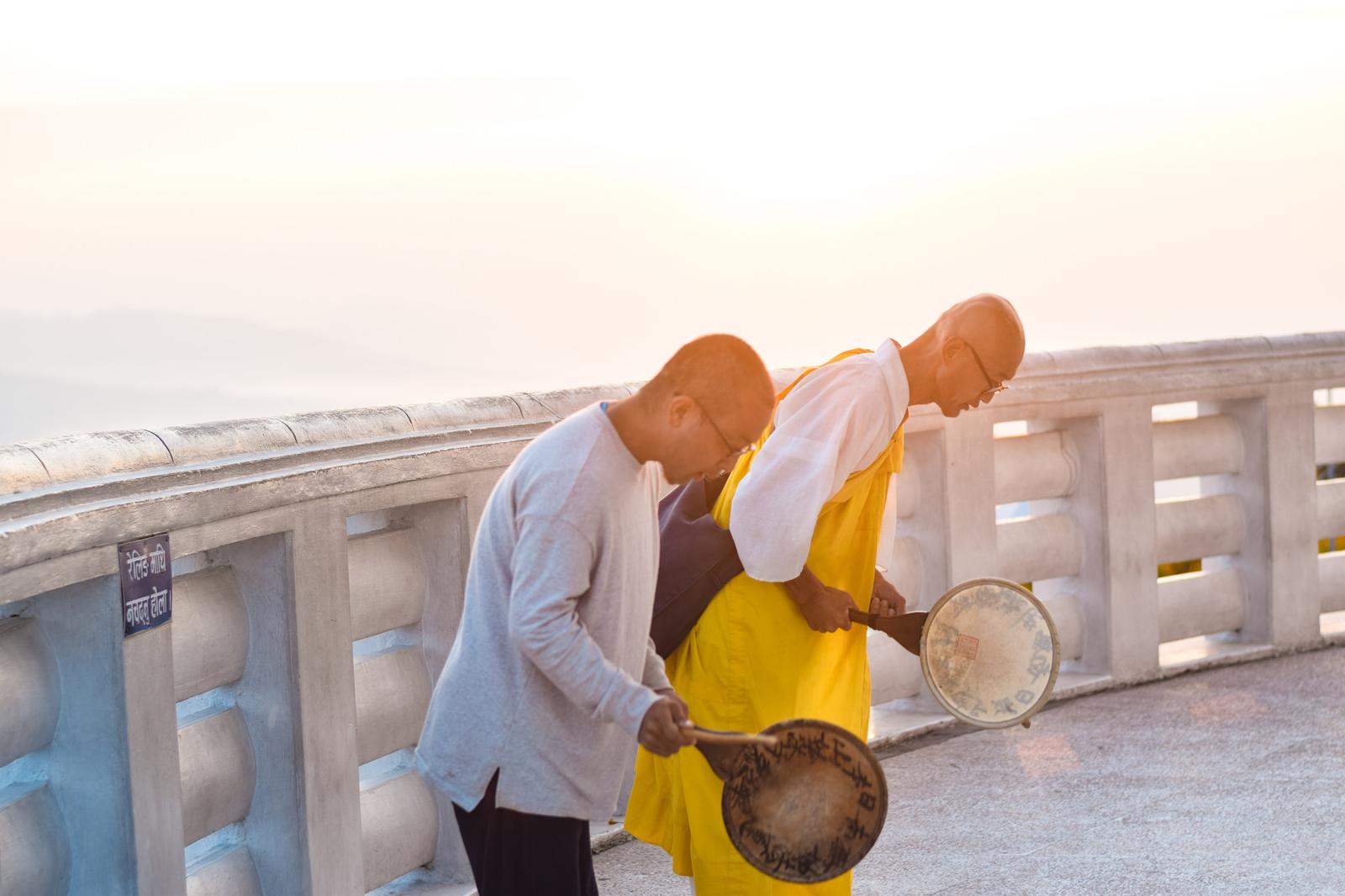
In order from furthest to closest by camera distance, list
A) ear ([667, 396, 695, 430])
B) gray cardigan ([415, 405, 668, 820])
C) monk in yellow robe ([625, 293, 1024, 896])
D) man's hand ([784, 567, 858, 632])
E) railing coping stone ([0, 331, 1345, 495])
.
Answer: man's hand ([784, 567, 858, 632]) < monk in yellow robe ([625, 293, 1024, 896]) < railing coping stone ([0, 331, 1345, 495]) < ear ([667, 396, 695, 430]) < gray cardigan ([415, 405, 668, 820])

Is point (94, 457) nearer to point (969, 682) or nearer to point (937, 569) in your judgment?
point (969, 682)

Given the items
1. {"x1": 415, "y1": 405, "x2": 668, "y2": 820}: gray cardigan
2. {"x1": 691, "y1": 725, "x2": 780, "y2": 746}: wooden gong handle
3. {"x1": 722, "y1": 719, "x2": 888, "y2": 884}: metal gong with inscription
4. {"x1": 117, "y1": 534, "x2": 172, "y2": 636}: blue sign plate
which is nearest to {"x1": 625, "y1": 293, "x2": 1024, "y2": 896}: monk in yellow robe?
{"x1": 722, "y1": 719, "x2": 888, "y2": 884}: metal gong with inscription

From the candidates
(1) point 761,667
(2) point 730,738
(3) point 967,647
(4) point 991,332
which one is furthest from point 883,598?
(2) point 730,738

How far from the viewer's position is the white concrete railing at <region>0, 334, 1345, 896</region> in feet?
9.94

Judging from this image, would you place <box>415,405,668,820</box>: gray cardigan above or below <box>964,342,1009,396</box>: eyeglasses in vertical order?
below

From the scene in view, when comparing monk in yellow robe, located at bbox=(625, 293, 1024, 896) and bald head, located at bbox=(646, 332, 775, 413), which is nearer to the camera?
bald head, located at bbox=(646, 332, 775, 413)

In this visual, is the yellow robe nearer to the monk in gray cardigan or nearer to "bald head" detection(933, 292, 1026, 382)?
"bald head" detection(933, 292, 1026, 382)

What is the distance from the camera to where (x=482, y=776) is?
8.98ft

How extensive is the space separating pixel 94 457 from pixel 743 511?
1.27 meters

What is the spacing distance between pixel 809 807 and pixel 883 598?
900mm

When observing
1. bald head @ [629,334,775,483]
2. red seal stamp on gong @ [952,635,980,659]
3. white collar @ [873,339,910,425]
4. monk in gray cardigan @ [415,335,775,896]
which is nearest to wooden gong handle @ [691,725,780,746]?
monk in gray cardigan @ [415,335,775,896]

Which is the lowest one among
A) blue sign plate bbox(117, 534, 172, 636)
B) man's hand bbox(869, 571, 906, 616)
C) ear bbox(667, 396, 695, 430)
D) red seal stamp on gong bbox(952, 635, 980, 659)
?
red seal stamp on gong bbox(952, 635, 980, 659)

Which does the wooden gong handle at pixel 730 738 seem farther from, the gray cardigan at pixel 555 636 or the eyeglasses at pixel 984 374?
the eyeglasses at pixel 984 374

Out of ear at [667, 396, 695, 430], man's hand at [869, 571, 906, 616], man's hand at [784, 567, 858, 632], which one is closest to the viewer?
ear at [667, 396, 695, 430]
